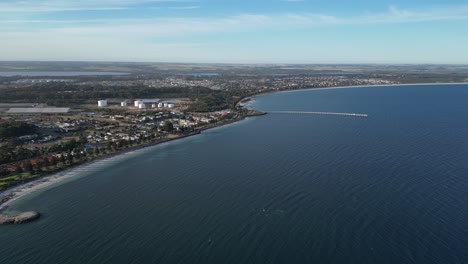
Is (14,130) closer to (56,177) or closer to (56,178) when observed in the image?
(56,177)

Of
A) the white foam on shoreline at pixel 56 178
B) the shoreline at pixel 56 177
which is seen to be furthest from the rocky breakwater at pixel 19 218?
the white foam on shoreline at pixel 56 178

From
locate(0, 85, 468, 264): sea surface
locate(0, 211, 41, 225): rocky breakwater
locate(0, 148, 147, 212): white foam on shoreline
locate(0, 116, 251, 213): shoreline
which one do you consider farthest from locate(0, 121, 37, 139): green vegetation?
locate(0, 211, 41, 225): rocky breakwater

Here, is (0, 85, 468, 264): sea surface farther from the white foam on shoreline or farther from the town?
the town

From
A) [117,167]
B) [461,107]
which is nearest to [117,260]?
[117,167]

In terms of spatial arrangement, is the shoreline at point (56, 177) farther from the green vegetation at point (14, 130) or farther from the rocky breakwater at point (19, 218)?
the green vegetation at point (14, 130)

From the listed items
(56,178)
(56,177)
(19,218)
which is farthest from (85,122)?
(19,218)

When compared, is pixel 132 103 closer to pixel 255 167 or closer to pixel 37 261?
pixel 255 167
